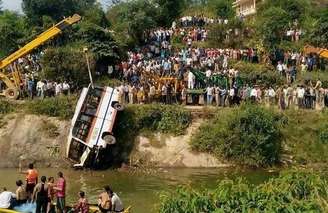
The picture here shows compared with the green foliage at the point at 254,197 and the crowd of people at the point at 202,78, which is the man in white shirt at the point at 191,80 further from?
the green foliage at the point at 254,197

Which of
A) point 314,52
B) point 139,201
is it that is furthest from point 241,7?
point 139,201

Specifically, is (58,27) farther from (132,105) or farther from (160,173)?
(160,173)

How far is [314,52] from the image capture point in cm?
4009

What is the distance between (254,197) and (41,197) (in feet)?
28.9

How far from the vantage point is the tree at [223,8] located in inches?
2394

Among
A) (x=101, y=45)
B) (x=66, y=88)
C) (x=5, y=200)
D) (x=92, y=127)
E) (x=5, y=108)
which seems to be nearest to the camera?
(x=5, y=200)

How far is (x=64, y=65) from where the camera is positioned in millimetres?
38844

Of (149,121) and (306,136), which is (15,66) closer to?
(149,121)

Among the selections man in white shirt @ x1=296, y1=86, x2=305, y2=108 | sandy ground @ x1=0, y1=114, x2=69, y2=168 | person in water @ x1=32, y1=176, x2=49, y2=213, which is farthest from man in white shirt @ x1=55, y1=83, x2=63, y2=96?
person in water @ x1=32, y1=176, x2=49, y2=213

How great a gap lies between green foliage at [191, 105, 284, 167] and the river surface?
0.99 metres

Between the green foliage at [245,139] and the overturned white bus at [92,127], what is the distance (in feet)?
14.6

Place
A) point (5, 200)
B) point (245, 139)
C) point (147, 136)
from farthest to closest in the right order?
point (147, 136) < point (245, 139) < point (5, 200)

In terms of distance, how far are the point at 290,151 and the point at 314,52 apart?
8.26 metres

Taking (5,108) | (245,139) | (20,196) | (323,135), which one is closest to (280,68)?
(323,135)
